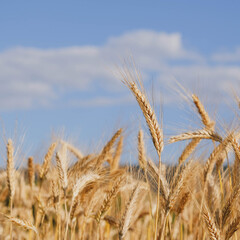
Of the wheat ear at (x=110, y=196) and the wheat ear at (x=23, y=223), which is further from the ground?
the wheat ear at (x=110, y=196)

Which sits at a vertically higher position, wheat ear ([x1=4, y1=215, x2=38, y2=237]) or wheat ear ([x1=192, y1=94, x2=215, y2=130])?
wheat ear ([x1=192, y1=94, x2=215, y2=130])

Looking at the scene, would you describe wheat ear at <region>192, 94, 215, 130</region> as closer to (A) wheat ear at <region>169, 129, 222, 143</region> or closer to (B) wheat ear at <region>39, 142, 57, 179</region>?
(A) wheat ear at <region>169, 129, 222, 143</region>

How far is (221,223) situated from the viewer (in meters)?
2.87

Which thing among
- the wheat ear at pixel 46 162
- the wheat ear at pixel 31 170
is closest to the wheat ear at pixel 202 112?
the wheat ear at pixel 46 162

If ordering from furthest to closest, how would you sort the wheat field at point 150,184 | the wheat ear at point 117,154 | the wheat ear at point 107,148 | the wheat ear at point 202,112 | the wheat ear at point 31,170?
the wheat ear at point 117,154, the wheat ear at point 31,170, the wheat ear at point 107,148, the wheat ear at point 202,112, the wheat field at point 150,184

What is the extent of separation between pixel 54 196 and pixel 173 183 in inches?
50.1

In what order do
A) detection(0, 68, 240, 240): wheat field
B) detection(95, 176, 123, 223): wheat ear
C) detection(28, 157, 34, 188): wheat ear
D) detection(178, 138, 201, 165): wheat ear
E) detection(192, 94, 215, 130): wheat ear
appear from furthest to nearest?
detection(28, 157, 34, 188): wheat ear
detection(192, 94, 215, 130): wheat ear
detection(178, 138, 201, 165): wheat ear
detection(95, 176, 123, 223): wheat ear
detection(0, 68, 240, 240): wheat field

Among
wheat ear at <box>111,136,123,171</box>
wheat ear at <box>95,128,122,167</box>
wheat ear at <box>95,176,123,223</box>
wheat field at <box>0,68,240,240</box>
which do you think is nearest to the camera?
wheat field at <box>0,68,240,240</box>

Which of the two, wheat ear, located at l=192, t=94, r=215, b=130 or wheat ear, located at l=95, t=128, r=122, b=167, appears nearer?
wheat ear, located at l=192, t=94, r=215, b=130

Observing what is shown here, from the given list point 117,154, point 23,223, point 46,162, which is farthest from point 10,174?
point 117,154

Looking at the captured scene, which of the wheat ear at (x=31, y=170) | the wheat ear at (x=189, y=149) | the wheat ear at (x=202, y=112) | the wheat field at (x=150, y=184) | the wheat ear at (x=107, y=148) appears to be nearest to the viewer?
the wheat field at (x=150, y=184)

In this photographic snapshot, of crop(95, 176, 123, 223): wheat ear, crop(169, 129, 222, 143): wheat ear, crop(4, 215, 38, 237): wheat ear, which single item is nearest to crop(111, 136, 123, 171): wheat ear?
crop(95, 176, 123, 223): wheat ear

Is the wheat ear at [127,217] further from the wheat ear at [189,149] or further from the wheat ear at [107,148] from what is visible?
the wheat ear at [107,148]

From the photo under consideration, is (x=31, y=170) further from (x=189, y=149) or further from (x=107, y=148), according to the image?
(x=189, y=149)
